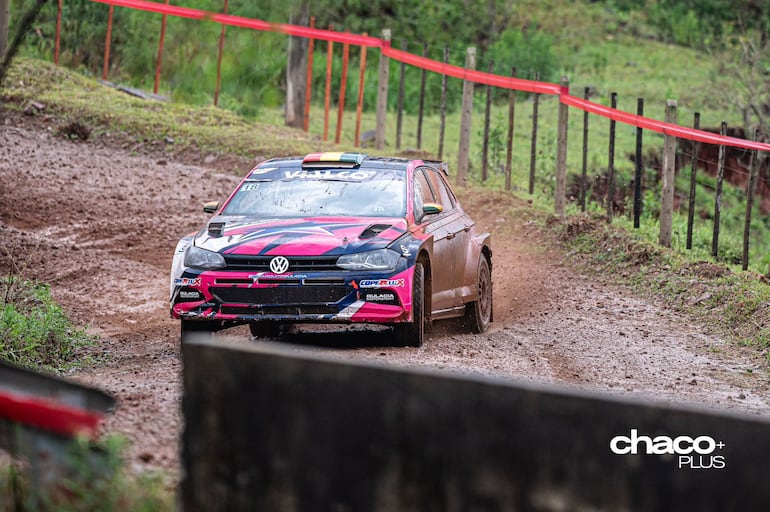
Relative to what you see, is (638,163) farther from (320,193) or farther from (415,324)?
(415,324)

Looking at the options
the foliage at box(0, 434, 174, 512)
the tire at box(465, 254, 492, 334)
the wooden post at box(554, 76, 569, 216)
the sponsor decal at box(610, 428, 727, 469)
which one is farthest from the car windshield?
the sponsor decal at box(610, 428, 727, 469)

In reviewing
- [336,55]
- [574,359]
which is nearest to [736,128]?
[336,55]

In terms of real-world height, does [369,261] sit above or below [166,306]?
above

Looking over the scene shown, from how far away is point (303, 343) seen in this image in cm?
1034

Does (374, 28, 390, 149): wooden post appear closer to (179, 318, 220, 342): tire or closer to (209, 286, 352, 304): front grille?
(179, 318, 220, 342): tire

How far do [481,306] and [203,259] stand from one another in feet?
11.2

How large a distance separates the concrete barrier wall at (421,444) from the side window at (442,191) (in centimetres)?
769

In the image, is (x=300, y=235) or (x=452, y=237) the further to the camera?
(x=452, y=237)

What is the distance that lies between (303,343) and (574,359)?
228cm

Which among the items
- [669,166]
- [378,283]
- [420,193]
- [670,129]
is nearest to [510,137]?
[669,166]

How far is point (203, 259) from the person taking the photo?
31.2ft

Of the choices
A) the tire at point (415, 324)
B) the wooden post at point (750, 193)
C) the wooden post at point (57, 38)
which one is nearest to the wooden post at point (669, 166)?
the wooden post at point (750, 193)

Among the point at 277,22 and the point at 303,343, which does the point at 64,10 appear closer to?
the point at 303,343

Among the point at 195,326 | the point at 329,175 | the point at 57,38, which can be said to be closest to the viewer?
the point at 195,326
